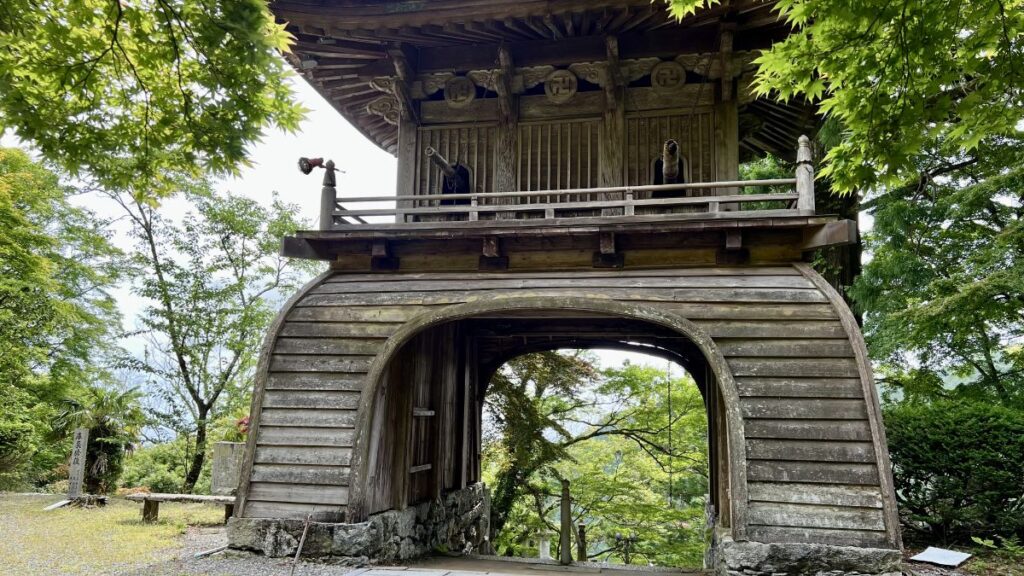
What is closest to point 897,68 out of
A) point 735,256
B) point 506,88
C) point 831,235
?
point 831,235

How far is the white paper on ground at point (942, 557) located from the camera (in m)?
6.50

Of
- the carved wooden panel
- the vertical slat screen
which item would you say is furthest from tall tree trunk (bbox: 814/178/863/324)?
the vertical slat screen

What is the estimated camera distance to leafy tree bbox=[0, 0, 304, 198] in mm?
3816

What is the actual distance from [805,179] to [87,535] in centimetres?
1010

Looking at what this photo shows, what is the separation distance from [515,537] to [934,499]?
36.0 feet

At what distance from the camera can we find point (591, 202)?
741cm

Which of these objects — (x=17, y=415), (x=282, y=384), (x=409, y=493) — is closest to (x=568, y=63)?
(x=282, y=384)

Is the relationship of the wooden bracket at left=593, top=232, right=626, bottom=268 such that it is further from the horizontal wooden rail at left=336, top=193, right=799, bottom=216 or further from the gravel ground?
the gravel ground

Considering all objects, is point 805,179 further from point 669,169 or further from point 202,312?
point 202,312

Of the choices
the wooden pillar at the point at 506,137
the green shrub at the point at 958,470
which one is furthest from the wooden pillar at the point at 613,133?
the green shrub at the point at 958,470

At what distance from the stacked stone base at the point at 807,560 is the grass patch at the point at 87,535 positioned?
6.09 m

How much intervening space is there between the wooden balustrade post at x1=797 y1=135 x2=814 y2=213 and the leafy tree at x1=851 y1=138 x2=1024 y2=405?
10.0ft

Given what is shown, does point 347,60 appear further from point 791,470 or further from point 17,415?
point 17,415

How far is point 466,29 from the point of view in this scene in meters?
8.07
